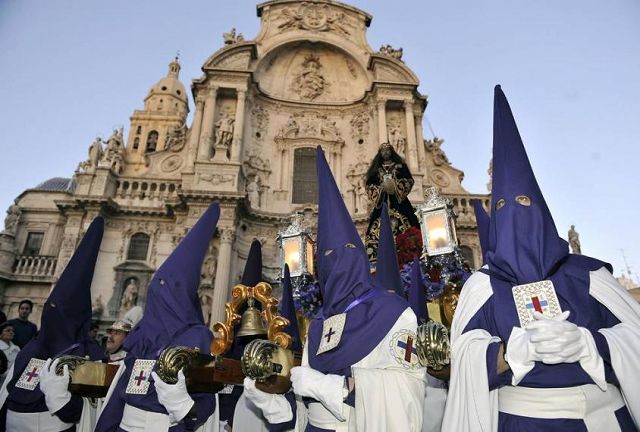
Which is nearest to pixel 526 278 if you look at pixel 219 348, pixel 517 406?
pixel 517 406

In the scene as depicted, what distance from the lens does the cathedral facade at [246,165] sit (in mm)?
16109

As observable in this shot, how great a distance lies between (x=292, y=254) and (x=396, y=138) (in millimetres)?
13054

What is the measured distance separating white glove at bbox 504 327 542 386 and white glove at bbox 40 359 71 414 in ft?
12.0

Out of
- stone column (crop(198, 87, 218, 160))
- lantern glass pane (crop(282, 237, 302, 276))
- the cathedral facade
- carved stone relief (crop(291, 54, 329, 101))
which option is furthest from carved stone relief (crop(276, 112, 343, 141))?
lantern glass pane (crop(282, 237, 302, 276))

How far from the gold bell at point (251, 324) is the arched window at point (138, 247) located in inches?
560

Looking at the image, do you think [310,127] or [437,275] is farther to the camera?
[310,127]

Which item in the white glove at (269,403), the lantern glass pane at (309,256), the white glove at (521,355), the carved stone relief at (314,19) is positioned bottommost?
the white glove at (269,403)

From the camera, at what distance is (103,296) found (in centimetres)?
1556

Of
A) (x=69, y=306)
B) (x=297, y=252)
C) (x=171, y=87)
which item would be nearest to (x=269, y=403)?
(x=69, y=306)

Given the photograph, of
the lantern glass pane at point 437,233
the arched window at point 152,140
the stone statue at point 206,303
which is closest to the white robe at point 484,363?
the lantern glass pane at point 437,233

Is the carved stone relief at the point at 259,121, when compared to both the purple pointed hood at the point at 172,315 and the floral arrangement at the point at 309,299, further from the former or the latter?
the purple pointed hood at the point at 172,315

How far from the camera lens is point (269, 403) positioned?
9.11 feet

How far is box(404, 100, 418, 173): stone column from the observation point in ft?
59.9

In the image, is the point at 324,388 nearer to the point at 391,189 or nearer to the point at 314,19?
the point at 391,189
